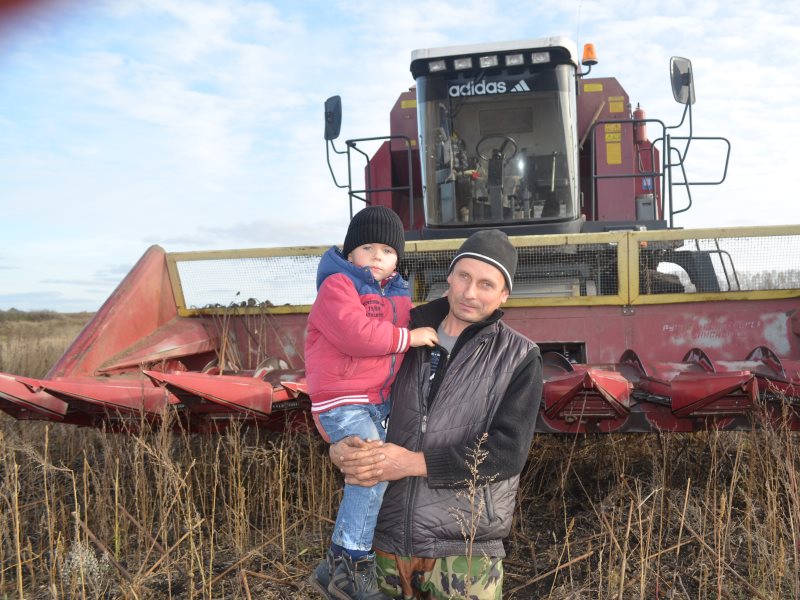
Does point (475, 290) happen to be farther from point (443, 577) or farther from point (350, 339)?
point (443, 577)

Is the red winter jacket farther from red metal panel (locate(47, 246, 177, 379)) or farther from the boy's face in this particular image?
red metal panel (locate(47, 246, 177, 379))

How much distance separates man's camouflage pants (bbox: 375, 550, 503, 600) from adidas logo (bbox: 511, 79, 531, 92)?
15.5 ft

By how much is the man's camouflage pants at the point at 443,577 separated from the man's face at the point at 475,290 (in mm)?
759

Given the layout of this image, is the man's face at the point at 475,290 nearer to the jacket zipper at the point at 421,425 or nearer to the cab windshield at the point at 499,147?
the jacket zipper at the point at 421,425

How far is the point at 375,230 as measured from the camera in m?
2.64

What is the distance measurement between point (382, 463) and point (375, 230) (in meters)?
0.80

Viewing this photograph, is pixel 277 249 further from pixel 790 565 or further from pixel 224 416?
pixel 790 565

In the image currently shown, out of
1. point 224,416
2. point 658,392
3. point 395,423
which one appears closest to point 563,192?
point 658,392

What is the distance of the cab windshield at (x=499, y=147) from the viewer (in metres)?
6.26

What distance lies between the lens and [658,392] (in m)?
3.41

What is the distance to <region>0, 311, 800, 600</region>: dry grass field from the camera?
3279mm

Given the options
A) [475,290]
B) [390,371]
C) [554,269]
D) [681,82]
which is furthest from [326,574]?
[681,82]

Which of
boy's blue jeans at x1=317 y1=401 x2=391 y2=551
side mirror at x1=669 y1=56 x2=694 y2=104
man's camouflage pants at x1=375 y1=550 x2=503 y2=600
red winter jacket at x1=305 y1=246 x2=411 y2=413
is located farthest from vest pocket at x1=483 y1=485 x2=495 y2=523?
side mirror at x1=669 y1=56 x2=694 y2=104

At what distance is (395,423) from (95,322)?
9.52 feet
